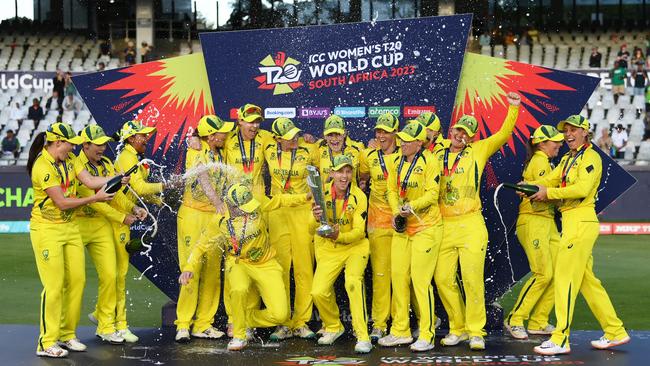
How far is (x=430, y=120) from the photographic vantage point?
9.38 m

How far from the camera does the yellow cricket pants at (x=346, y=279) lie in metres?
9.17

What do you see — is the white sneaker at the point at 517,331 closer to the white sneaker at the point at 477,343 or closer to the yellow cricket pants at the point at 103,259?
the white sneaker at the point at 477,343

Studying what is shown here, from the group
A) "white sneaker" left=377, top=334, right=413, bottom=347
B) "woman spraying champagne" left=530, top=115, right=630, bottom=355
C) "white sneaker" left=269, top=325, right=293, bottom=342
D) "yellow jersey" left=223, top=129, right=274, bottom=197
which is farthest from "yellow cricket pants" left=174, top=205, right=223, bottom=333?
"woman spraying champagne" left=530, top=115, right=630, bottom=355

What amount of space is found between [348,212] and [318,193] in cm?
37

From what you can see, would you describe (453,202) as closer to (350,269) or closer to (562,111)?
(350,269)

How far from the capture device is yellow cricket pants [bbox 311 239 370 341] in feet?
30.1

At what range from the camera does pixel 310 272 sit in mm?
9773

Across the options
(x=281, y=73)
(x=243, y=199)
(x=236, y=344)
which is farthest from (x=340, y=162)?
(x=236, y=344)

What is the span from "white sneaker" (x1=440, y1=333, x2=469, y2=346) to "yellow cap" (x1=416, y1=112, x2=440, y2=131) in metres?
1.73

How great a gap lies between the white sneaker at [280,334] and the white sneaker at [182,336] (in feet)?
2.36

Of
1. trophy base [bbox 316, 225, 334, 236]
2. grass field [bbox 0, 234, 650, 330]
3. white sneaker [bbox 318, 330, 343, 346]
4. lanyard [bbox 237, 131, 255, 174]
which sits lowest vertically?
grass field [bbox 0, 234, 650, 330]

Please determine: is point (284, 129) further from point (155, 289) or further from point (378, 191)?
point (155, 289)

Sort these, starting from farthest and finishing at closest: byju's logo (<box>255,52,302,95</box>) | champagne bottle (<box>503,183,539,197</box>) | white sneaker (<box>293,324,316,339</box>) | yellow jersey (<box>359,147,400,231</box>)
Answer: byju's logo (<box>255,52,302,95</box>) → white sneaker (<box>293,324,316,339</box>) → yellow jersey (<box>359,147,400,231</box>) → champagne bottle (<box>503,183,539,197</box>)

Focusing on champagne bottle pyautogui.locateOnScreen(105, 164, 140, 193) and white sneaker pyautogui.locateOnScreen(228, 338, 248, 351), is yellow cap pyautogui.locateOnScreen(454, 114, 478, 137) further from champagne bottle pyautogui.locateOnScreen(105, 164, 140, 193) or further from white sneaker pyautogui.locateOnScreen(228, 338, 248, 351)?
champagne bottle pyautogui.locateOnScreen(105, 164, 140, 193)
